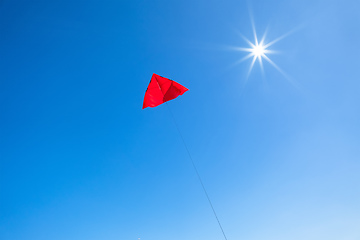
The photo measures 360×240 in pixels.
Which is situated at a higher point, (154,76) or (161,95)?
(154,76)

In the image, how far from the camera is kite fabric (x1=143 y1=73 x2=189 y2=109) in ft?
27.8

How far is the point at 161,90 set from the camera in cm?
868

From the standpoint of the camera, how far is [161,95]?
28.3 feet

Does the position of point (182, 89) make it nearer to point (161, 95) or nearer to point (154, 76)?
point (161, 95)

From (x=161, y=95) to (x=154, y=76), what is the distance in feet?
4.31

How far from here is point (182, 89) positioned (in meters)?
8.54

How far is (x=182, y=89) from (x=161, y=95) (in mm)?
1363

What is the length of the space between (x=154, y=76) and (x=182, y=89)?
6.52 feet

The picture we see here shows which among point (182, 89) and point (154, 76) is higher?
point (154, 76)

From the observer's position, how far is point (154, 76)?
345 inches

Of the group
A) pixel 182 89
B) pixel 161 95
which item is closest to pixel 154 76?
pixel 161 95

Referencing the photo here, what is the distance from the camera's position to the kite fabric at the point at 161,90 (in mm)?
8484
